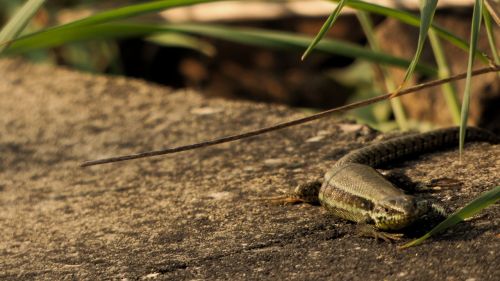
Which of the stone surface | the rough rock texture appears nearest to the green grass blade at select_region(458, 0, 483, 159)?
the rough rock texture

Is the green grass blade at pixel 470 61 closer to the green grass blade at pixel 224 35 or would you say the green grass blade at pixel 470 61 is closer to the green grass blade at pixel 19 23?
the green grass blade at pixel 224 35

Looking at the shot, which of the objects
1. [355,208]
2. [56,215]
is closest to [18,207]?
[56,215]

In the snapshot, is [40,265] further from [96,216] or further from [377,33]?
[377,33]

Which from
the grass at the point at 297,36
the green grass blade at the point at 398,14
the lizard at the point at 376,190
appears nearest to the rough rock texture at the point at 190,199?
the lizard at the point at 376,190

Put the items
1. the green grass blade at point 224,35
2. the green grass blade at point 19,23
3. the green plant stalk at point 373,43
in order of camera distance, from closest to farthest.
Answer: the green grass blade at point 19,23 → the green grass blade at point 224,35 → the green plant stalk at point 373,43

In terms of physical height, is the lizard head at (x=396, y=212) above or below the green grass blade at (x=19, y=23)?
below

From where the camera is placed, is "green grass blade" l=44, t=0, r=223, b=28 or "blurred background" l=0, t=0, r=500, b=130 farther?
"blurred background" l=0, t=0, r=500, b=130

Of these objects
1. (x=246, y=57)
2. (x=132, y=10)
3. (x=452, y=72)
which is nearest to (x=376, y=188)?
(x=132, y=10)

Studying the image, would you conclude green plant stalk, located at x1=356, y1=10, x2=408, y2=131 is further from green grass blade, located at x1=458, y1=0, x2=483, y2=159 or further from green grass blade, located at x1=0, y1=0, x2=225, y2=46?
green grass blade, located at x1=458, y1=0, x2=483, y2=159
